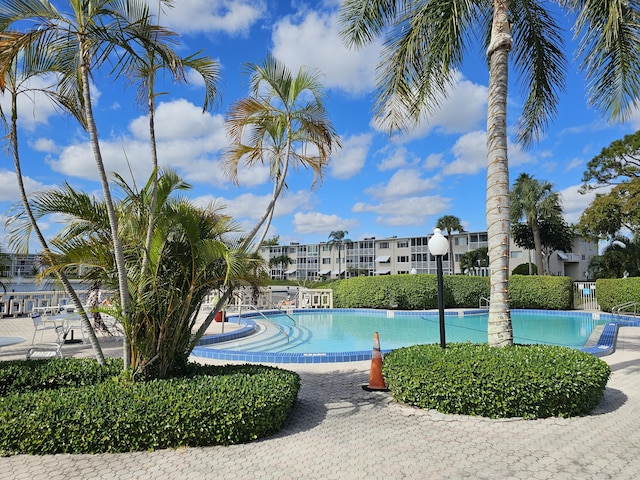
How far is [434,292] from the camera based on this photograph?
20.1m

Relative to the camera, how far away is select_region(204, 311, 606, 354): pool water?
39.4ft

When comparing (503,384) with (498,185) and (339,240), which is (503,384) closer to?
(498,185)

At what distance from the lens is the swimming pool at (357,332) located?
31.1ft

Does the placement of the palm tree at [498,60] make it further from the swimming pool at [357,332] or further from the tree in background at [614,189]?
the tree in background at [614,189]

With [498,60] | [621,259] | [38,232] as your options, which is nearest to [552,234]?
[621,259]

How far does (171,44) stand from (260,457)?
4620 millimetres

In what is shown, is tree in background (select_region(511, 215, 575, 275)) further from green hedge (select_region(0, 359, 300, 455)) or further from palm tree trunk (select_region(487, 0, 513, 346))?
green hedge (select_region(0, 359, 300, 455))

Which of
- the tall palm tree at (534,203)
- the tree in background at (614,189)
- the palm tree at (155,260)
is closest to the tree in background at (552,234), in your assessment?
the tall palm tree at (534,203)

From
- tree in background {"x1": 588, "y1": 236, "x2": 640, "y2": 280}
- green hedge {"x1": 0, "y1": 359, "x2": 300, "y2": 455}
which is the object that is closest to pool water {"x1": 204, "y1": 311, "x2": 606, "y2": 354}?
green hedge {"x1": 0, "y1": 359, "x2": 300, "y2": 455}

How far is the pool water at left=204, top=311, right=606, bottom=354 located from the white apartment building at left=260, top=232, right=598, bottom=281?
80.0 ft

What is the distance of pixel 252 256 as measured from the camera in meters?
5.67

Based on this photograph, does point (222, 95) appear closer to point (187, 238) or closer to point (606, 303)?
point (187, 238)

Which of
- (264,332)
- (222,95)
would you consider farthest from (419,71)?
(264,332)

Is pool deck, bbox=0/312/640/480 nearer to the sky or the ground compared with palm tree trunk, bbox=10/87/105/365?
nearer to the ground
